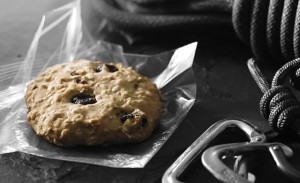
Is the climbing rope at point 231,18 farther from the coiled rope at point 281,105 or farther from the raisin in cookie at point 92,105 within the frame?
the raisin in cookie at point 92,105

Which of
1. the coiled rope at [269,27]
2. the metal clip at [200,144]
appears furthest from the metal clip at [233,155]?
the coiled rope at [269,27]

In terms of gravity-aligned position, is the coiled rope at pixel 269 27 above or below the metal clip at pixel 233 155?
above

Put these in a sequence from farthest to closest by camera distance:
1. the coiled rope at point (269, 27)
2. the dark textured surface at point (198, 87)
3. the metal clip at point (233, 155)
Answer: the coiled rope at point (269, 27), the dark textured surface at point (198, 87), the metal clip at point (233, 155)

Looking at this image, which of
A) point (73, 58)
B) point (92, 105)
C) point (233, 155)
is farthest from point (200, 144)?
point (73, 58)

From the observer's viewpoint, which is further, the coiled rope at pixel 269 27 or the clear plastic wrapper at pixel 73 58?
the coiled rope at pixel 269 27

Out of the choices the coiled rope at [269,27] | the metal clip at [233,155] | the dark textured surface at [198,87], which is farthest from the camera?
the coiled rope at [269,27]

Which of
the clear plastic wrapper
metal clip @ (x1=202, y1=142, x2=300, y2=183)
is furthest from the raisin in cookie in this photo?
metal clip @ (x1=202, y1=142, x2=300, y2=183)

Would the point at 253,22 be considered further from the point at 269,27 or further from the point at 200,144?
the point at 200,144
